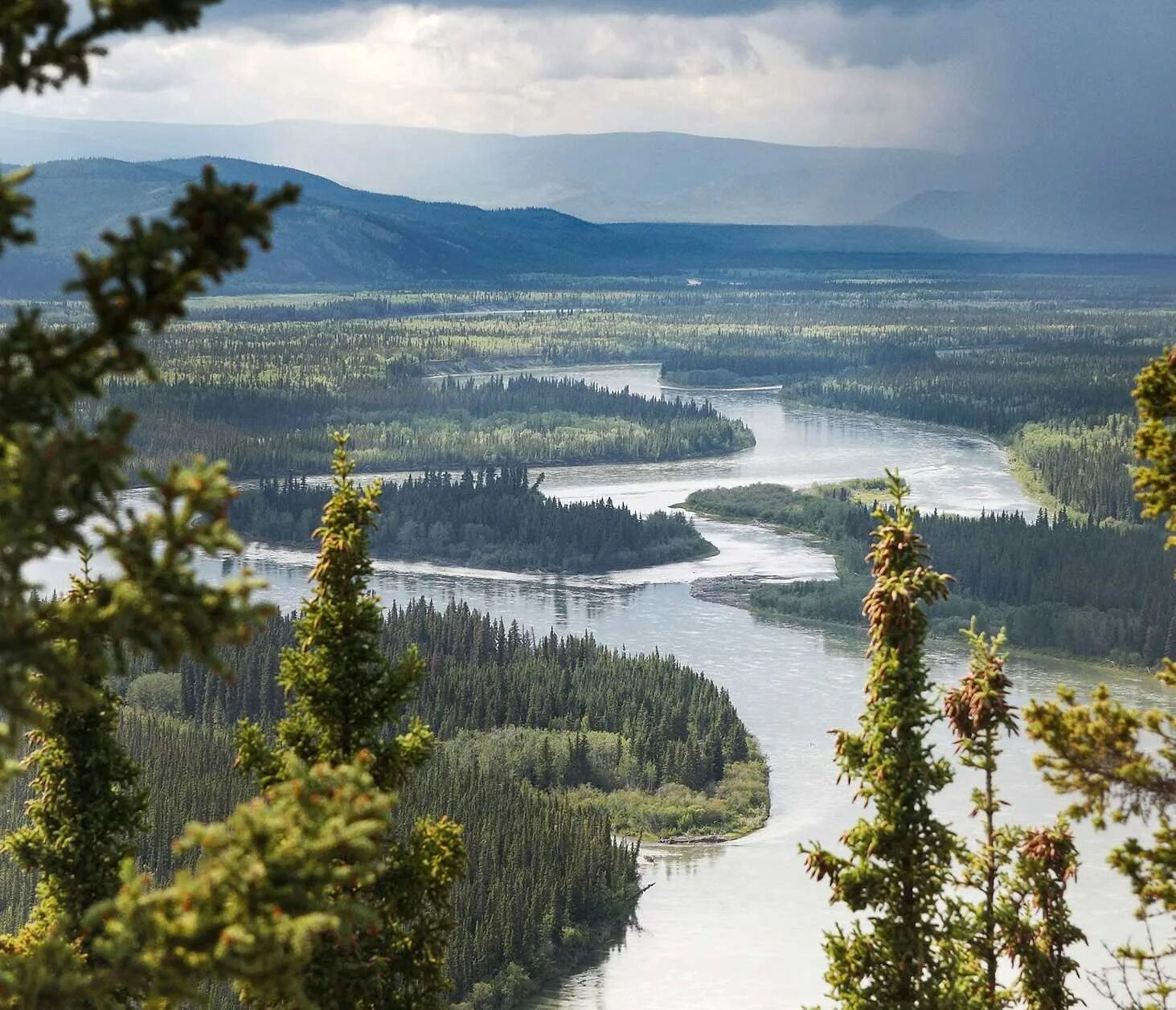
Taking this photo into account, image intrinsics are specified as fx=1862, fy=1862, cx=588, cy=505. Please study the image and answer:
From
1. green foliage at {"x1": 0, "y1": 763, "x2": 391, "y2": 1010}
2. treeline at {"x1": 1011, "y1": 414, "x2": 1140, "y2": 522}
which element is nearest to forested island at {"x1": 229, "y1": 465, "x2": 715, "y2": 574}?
treeline at {"x1": 1011, "y1": 414, "x2": 1140, "y2": 522}

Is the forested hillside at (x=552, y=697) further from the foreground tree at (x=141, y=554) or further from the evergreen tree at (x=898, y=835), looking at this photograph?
the foreground tree at (x=141, y=554)

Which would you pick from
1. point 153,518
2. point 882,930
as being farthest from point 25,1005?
point 882,930

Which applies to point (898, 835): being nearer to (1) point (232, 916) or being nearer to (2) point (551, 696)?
(1) point (232, 916)

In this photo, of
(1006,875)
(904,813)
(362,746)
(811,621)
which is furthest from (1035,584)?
(362,746)

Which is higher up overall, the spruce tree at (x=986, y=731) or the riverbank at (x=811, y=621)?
the spruce tree at (x=986, y=731)

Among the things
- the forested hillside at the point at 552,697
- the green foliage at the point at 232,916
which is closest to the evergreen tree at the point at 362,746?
the green foliage at the point at 232,916

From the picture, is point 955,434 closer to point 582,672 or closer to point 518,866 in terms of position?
point 582,672

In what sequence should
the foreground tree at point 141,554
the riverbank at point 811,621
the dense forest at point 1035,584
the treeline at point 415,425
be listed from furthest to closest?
the treeline at point 415,425, the dense forest at point 1035,584, the riverbank at point 811,621, the foreground tree at point 141,554
